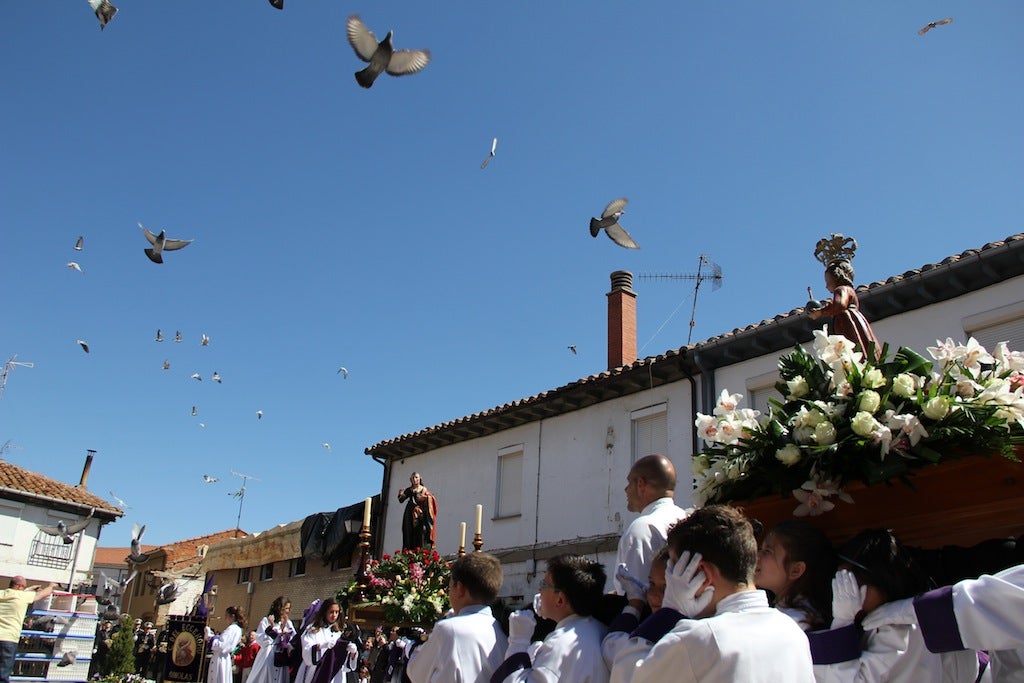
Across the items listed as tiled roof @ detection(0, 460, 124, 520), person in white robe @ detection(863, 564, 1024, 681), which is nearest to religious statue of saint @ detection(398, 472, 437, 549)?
person in white robe @ detection(863, 564, 1024, 681)

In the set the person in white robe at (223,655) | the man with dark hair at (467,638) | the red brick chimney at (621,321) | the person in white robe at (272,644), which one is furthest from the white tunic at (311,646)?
the red brick chimney at (621,321)

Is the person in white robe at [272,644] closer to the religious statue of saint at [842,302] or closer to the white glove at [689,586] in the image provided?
the religious statue of saint at [842,302]

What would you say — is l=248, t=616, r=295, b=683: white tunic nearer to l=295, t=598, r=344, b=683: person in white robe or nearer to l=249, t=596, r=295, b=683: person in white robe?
l=249, t=596, r=295, b=683: person in white robe

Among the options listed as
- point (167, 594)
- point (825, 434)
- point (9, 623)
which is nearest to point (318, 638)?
point (9, 623)

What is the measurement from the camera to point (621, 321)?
19.9 metres

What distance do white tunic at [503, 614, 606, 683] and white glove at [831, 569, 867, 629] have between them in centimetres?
98

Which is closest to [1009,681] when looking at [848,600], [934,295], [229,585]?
[848,600]

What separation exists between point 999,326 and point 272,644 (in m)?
10.8

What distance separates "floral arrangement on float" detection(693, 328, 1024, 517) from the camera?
10.4ft

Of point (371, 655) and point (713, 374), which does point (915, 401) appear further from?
point (371, 655)

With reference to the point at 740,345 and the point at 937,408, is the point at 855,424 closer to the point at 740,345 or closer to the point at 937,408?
the point at 937,408

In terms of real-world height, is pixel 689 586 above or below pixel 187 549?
below

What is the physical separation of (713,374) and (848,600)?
41.6 feet

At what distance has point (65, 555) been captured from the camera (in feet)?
108
